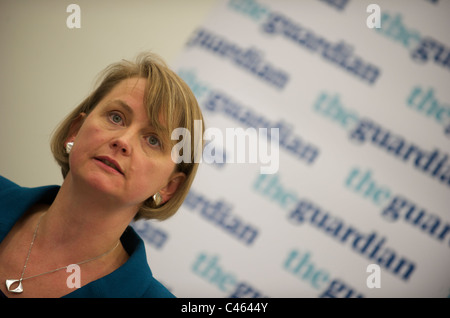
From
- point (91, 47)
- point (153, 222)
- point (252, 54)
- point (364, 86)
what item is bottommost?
point (153, 222)

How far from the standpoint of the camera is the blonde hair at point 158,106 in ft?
2.85

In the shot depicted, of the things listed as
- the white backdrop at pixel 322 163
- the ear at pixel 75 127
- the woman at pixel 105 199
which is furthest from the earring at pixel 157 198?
the white backdrop at pixel 322 163

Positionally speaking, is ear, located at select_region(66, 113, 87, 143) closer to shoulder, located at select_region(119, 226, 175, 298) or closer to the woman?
the woman

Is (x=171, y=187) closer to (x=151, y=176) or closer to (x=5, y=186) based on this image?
(x=151, y=176)

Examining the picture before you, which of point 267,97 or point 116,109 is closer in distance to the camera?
point 116,109

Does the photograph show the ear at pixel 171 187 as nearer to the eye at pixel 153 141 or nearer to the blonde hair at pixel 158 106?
the blonde hair at pixel 158 106

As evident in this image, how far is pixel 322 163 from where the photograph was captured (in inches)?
64.6

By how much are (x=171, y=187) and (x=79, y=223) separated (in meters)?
0.24

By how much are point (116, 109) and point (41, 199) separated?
1.13ft

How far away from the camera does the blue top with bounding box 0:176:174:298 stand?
851 millimetres

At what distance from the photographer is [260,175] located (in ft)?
5.37

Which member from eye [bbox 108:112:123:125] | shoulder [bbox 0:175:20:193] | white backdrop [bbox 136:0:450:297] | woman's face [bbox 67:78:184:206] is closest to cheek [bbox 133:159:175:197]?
woman's face [bbox 67:78:184:206]

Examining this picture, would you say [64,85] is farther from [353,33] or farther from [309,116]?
[353,33]
